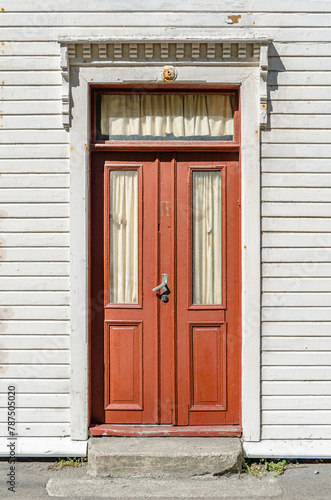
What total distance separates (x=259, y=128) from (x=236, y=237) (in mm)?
1008

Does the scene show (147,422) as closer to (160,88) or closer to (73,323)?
(73,323)

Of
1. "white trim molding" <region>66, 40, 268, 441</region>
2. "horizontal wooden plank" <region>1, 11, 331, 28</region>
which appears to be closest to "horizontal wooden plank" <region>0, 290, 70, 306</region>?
"white trim molding" <region>66, 40, 268, 441</region>

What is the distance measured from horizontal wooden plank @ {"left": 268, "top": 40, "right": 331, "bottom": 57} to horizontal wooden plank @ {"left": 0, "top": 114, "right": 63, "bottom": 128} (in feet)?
6.65

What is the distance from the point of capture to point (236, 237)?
4.84m

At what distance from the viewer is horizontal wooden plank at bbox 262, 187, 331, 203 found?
469 cm

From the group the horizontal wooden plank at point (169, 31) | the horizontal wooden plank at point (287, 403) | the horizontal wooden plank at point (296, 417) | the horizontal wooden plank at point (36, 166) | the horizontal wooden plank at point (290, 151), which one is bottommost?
the horizontal wooden plank at point (296, 417)

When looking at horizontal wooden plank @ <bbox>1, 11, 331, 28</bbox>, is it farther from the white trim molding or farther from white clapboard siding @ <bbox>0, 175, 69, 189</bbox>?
white clapboard siding @ <bbox>0, 175, 69, 189</bbox>

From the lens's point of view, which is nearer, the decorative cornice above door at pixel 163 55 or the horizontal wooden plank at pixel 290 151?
the decorative cornice above door at pixel 163 55

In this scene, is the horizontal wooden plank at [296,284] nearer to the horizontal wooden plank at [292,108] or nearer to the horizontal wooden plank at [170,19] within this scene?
the horizontal wooden plank at [292,108]

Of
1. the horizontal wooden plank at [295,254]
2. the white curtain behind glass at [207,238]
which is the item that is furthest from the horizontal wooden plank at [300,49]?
the horizontal wooden plank at [295,254]

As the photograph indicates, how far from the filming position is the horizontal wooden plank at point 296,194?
4691mm

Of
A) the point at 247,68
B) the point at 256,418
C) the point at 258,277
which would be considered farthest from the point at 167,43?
the point at 256,418

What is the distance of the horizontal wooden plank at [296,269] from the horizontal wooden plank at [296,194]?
59cm

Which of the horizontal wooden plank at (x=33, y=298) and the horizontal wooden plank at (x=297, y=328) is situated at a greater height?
the horizontal wooden plank at (x=33, y=298)
